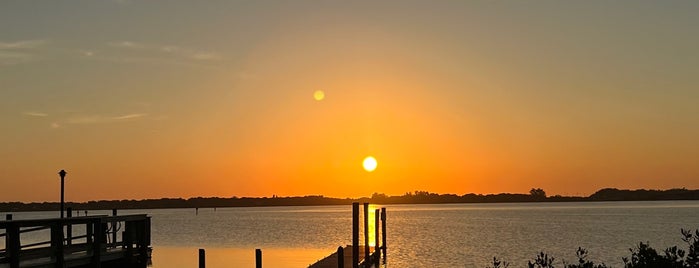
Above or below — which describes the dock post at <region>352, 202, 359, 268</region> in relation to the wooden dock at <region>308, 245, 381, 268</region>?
above

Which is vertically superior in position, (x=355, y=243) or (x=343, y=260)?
(x=355, y=243)

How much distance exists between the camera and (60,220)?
19.6 m

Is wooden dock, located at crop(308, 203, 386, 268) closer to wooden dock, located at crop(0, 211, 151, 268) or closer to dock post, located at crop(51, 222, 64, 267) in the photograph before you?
wooden dock, located at crop(0, 211, 151, 268)

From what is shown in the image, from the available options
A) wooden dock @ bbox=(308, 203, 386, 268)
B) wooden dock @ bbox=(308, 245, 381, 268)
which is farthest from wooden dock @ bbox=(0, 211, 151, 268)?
wooden dock @ bbox=(308, 245, 381, 268)

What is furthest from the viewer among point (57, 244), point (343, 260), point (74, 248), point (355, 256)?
point (355, 256)

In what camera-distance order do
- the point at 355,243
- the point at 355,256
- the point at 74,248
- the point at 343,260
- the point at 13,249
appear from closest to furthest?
the point at 13,249 < the point at 74,248 < the point at 343,260 < the point at 355,256 < the point at 355,243

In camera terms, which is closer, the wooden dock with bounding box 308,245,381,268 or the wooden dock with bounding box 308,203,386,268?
the wooden dock with bounding box 308,203,386,268

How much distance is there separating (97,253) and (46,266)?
1.58 metres

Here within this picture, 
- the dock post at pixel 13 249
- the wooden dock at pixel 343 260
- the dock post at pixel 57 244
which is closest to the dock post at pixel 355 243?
the wooden dock at pixel 343 260

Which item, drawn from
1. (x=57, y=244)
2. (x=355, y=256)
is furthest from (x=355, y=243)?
(x=57, y=244)

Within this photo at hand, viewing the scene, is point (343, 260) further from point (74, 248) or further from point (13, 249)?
point (13, 249)

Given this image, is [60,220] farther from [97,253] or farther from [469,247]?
[469,247]

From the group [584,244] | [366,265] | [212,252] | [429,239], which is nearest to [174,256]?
[212,252]

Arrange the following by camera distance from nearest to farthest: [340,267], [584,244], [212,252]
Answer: [340,267] → [212,252] → [584,244]
